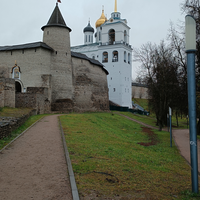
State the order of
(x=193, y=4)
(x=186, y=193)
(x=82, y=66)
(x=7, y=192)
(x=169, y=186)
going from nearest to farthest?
(x=7, y=192) < (x=186, y=193) < (x=169, y=186) < (x=193, y=4) < (x=82, y=66)

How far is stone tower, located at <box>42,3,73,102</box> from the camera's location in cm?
→ 3031

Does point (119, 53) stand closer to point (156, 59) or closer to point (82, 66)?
point (82, 66)

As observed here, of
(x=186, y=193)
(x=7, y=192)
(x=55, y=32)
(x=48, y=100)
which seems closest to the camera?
(x=7, y=192)

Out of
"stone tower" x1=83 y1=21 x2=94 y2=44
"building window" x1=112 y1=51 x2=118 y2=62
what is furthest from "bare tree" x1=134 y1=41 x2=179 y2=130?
"stone tower" x1=83 y1=21 x2=94 y2=44

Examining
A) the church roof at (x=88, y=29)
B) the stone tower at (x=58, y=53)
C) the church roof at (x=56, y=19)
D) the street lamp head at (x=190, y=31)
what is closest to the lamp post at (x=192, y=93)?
the street lamp head at (x=190, y=31)

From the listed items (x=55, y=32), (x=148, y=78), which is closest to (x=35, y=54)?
(x=55, y=32)

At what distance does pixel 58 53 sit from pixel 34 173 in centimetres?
2660

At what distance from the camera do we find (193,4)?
50.8ft

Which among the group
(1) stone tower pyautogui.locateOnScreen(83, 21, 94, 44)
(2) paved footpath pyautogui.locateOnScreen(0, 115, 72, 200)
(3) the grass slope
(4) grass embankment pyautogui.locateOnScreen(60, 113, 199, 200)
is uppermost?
(1) stone tower pyautogui.locateOnScreen(83, 21, 94, 44)

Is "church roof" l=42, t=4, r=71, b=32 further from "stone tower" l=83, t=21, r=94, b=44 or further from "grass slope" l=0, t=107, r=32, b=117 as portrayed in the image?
"stone tower" l=83, t=21, r=94, b=44

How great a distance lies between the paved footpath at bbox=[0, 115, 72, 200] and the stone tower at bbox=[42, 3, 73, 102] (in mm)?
22113

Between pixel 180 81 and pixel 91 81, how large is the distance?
1928 cm

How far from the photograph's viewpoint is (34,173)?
217 inches

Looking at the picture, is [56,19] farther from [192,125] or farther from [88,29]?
[88,29]
